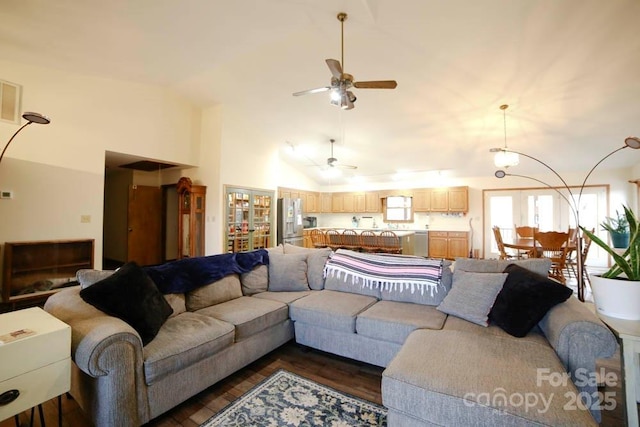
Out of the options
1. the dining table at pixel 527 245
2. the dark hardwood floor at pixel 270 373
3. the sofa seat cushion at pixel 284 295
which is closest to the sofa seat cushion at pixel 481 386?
the dark hardwood floor at pixel 270 373

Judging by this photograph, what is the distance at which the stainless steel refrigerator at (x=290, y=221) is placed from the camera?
7016mm

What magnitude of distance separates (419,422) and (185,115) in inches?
235

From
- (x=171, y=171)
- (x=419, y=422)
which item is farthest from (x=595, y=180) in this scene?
(x=171, y=171)

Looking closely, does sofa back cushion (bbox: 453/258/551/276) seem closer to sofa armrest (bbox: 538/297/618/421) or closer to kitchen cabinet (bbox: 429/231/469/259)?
sofa armrest (bbox: 538/297/618/421)

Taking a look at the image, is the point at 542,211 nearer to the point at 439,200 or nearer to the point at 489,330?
the point at 439,200

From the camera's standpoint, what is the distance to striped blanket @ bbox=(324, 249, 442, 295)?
2.54 meters

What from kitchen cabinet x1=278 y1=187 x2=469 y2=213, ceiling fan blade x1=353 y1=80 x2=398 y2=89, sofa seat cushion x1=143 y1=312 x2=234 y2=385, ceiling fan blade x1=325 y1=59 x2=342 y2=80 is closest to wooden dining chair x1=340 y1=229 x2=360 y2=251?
kitchen cabinet x1=278 y1=187 x2=469 y2=213

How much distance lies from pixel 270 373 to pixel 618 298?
2404mm

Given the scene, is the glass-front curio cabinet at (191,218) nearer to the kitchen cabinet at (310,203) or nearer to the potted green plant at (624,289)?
the kitchen cabinet at (310,203)

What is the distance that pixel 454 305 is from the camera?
221 cm

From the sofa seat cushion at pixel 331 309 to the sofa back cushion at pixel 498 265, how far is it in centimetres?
90

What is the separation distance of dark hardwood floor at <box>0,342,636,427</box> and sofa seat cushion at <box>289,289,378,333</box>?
327 millimetres

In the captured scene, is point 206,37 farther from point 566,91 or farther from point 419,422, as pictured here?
point 566,91

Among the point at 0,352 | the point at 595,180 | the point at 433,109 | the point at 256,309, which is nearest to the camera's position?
the point at 0,352
